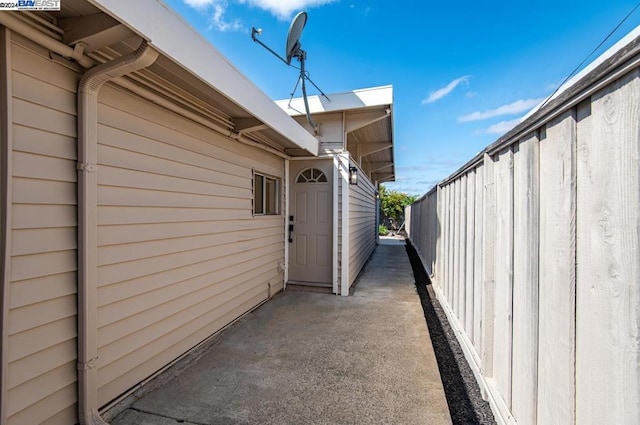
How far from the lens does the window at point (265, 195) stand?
4242 mm

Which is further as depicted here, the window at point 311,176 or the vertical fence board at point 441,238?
the window at point 311,176

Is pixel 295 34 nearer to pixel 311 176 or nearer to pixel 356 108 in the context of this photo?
pixel 356 108

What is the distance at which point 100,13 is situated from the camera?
1.59 meters

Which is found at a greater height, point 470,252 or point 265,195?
point 265,195

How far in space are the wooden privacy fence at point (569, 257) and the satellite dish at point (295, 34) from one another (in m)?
3.30

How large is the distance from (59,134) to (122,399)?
1797 millimetres

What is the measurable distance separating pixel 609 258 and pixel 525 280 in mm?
642

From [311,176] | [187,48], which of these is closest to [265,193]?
[311,176]

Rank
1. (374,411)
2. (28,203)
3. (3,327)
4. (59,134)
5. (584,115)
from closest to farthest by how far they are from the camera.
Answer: (584,115), (3,327), (28,203), (59,134), (374,411)

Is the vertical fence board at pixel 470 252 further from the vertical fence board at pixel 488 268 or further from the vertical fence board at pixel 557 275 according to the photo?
the vertical fence board at pixel 557 275

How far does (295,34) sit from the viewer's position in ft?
13.7

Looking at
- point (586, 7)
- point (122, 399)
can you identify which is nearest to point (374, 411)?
point (122, 399)

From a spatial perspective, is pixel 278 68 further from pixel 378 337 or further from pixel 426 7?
pixel 378 337

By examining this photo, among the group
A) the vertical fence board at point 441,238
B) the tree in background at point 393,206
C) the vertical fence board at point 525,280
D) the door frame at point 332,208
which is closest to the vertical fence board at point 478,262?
the vertical fence board at point 525,280
